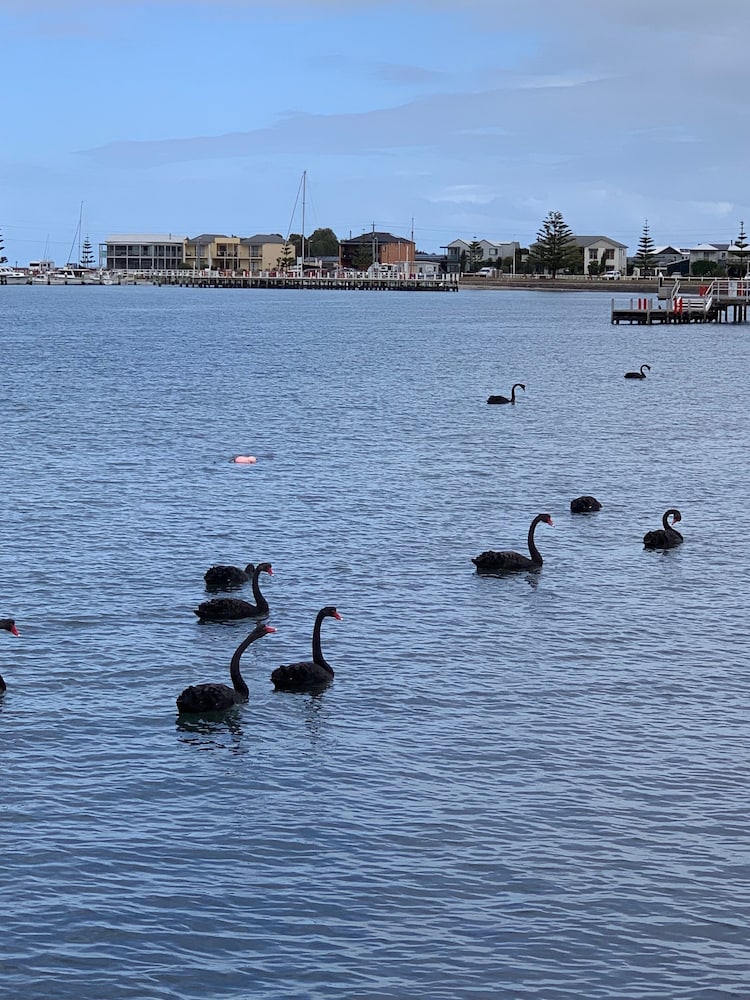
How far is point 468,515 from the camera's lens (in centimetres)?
4109

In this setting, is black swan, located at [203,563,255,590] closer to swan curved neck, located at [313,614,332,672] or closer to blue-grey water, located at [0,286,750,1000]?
blue-grey water, located at [0,286,750,1000]

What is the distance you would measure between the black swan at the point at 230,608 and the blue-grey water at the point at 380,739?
0.32m

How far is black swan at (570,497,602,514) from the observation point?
4094 cm

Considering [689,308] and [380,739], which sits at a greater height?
[689,308]

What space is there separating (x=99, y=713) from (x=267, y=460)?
29018mm

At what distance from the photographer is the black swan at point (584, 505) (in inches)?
1612

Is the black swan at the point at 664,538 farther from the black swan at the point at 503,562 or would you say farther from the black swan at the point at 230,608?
the black swan at the point at 230,608

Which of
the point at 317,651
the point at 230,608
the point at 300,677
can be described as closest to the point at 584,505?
the point at 230,608

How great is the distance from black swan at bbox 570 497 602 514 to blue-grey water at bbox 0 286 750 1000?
632 millimetres

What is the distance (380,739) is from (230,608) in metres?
7.27

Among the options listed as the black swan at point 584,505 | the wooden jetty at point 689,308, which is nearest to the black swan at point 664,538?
the black swan at point 584,505

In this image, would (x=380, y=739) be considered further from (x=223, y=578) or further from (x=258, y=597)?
(x=223, y=578)

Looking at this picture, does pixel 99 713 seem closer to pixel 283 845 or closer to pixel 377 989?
pixel 283 845

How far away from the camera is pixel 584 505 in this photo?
4094 cm
